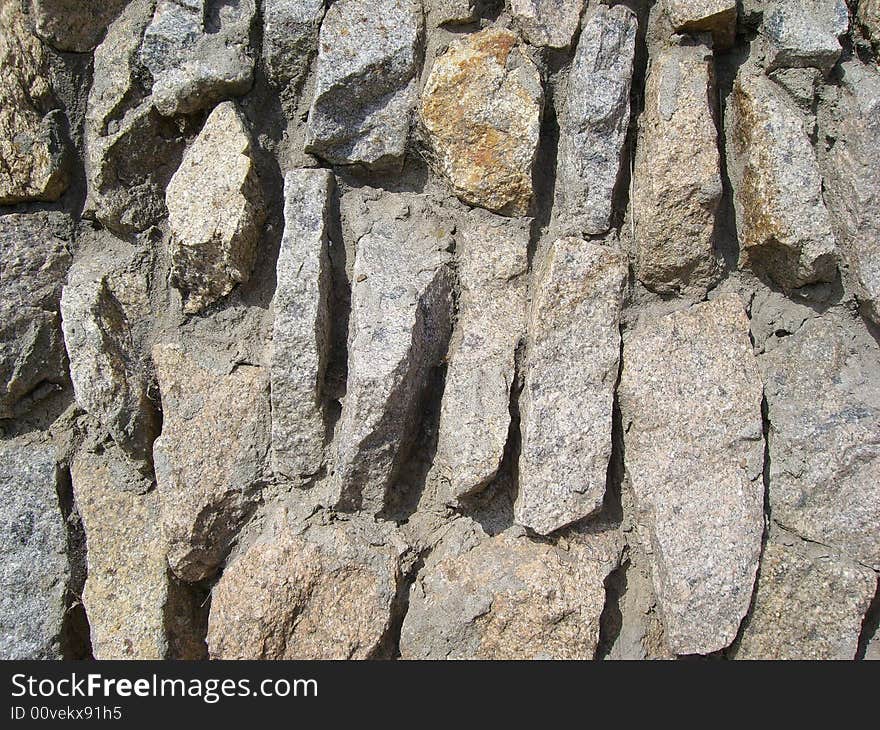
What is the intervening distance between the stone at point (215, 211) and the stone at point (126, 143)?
0.24 feet

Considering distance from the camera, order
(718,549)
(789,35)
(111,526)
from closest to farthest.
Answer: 1. (718,549)
2. (789,35)
3. (111,526)

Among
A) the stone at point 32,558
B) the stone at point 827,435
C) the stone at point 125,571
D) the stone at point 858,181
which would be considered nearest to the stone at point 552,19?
the stone at point 858,181

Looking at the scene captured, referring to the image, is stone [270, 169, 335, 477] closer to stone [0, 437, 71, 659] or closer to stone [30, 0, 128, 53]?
stone [0, 437, 71, 659]

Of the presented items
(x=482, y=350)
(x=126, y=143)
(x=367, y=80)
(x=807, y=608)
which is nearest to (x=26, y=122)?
(x=126, y=143)

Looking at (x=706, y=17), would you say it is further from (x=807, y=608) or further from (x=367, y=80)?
(x=807, y=608)

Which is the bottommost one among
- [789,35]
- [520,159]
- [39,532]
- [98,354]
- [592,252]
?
[39,532]

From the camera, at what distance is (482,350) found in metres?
1.63

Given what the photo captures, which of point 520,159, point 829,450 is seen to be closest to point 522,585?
point 829,450

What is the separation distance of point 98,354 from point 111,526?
364 millimetres

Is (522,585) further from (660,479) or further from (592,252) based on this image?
(592,252)

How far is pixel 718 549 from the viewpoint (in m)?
1.50

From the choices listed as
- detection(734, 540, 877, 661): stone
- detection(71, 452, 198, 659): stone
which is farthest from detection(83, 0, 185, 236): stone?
detection(734, 540, 877, 661): stone

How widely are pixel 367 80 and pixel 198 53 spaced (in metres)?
0.37

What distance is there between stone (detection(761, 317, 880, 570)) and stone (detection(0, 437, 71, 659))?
147 centimetres
